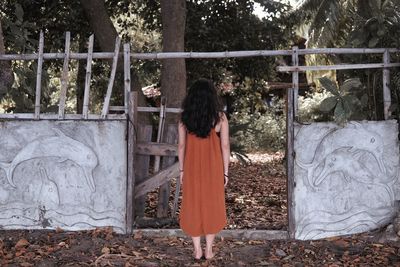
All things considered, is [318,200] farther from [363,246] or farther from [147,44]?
[147,44]

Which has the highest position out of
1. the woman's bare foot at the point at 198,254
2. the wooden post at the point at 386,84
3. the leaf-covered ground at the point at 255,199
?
the wooden post at the point at 386,84

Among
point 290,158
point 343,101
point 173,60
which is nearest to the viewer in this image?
point 343,101

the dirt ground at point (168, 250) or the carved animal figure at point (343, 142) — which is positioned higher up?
the carved animal figure at point (343, 142)

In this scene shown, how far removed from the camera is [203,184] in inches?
192

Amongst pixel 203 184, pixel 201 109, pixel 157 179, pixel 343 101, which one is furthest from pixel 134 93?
pixel 343 101

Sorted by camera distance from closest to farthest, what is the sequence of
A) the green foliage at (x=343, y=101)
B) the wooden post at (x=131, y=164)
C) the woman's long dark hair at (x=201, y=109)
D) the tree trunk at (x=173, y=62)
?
1. the woman's long dark hair at (x=201, y=109)
2. the green foliage at (x=343, y=101)
3. the wooden post at (x=131, y=164)
4. the tree trunk at (x=173, y=62)

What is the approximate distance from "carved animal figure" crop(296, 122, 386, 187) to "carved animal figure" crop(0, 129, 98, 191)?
2294 millimetres

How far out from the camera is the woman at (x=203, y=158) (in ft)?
15.8

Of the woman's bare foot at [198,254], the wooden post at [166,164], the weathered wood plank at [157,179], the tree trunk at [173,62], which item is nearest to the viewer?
the woman's bare foot at [198,254]

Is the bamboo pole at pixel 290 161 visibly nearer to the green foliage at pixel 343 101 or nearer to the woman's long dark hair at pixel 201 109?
the green foliage at pixel 343 101

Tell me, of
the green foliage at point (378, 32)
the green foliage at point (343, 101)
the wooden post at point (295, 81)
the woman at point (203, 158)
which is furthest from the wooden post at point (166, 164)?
the green foliage at point (378, 32)

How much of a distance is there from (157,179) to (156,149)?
13.9 inches

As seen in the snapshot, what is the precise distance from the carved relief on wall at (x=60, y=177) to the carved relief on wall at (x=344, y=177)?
6.59 ft

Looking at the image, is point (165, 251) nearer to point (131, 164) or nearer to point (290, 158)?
point (131, 164)
